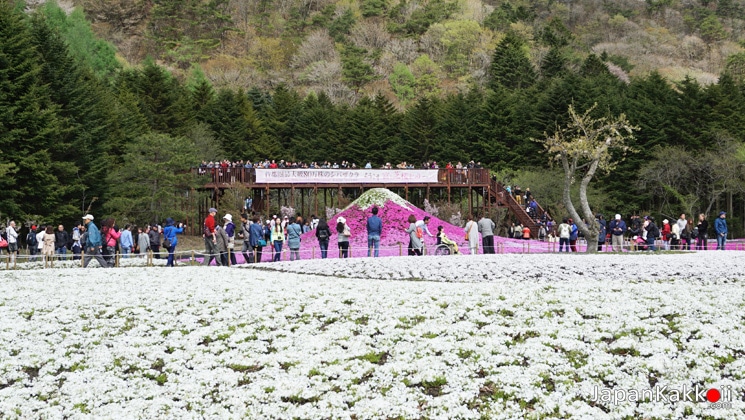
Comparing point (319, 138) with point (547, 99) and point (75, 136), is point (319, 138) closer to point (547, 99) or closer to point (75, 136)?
point (547, 99)

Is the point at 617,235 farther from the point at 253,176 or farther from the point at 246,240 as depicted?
the point at 253,176

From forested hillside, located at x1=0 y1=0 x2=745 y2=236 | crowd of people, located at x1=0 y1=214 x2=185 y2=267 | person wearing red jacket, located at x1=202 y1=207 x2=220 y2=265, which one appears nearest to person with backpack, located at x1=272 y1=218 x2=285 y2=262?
person wearing red jacket, located at x1=202 y1=207 x2=220 y2=265

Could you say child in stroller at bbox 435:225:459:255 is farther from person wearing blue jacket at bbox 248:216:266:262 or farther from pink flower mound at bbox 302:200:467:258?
person wearing blue jacket at bbox 248:216:266:262

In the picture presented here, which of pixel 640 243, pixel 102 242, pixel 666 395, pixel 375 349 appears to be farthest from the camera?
pixel 640 243

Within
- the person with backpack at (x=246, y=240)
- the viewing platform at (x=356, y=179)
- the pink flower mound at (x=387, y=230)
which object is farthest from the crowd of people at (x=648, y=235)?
the person with backpack at (x=246, y=240)

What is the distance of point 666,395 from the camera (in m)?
10.4

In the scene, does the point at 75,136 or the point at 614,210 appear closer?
the point at 75,136

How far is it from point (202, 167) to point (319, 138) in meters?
30.8

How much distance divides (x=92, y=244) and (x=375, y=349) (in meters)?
15.7

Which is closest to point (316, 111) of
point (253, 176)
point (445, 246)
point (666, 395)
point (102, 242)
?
point (253, 176)

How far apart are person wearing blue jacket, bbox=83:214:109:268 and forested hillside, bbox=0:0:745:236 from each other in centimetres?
1426

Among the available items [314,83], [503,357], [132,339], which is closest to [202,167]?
[132,339]

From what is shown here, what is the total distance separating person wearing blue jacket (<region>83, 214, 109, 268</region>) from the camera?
25.1 m

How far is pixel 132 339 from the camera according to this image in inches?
544
